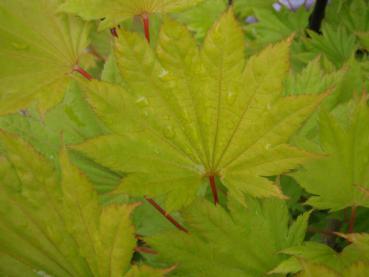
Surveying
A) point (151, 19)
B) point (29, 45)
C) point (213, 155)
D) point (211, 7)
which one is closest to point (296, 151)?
point (213, 155)

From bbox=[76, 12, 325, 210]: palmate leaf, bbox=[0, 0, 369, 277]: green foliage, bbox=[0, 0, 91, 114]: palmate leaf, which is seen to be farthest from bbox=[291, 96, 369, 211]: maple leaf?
bbox=[0, 0, 91, 114]: palmate leaf

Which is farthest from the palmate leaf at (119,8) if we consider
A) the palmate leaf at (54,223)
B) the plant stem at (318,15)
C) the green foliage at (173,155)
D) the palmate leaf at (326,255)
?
the plant stem at (318,15)

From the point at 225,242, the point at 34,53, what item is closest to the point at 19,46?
the point at 34,53

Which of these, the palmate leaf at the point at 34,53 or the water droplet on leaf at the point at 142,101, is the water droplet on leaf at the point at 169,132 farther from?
the palmate leaf at the point at 34,53

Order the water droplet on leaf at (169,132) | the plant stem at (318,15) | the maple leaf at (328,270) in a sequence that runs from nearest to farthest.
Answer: the maple leaf at (328,270), the water droplet on leaf at (169,132), the plant stem at (318,15)

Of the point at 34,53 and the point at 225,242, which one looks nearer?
the point at 225,242

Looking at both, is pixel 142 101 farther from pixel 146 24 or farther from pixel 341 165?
pixel 341 165

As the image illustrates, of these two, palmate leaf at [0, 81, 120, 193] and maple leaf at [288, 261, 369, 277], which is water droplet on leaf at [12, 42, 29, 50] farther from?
maple leaf at [288, 261, 369, 277]
